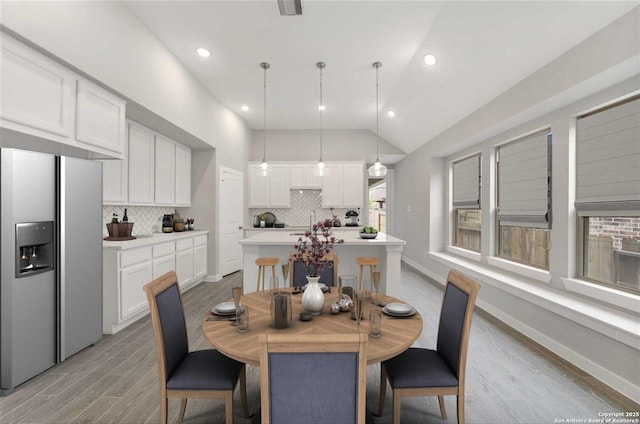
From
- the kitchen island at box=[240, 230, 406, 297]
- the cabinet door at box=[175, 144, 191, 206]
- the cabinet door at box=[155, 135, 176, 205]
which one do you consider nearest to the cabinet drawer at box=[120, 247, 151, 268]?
the cabinet door at box=[155, 135, 176, 205]

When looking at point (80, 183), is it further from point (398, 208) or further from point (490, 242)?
point (398, 208)

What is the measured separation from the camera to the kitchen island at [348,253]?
11.8 ft

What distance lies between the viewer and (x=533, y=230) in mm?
3475

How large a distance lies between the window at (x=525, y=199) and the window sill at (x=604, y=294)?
1.65 ft

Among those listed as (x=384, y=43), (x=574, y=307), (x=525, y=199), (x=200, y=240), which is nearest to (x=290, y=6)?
(x=384, y=43)

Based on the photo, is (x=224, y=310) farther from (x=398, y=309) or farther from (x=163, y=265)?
(x=163, y=265)

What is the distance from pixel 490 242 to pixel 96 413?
4490mm

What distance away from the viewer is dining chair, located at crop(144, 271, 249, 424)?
1.50 metres

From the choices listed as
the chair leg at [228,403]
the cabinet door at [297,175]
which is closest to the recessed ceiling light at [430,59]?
the cabinet door at [297,175]

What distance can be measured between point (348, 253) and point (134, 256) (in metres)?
2.49

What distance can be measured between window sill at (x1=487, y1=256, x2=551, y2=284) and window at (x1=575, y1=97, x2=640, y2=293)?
352 millimetres

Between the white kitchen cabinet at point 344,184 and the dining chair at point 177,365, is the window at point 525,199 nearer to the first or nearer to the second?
the white kitchen cabinet at point 344,184

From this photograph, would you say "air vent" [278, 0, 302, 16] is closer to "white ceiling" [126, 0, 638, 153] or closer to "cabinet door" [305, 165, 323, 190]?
"white ceiling" [126, 0, 638, 153]

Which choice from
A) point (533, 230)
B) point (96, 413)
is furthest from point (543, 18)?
point (96, 413)
